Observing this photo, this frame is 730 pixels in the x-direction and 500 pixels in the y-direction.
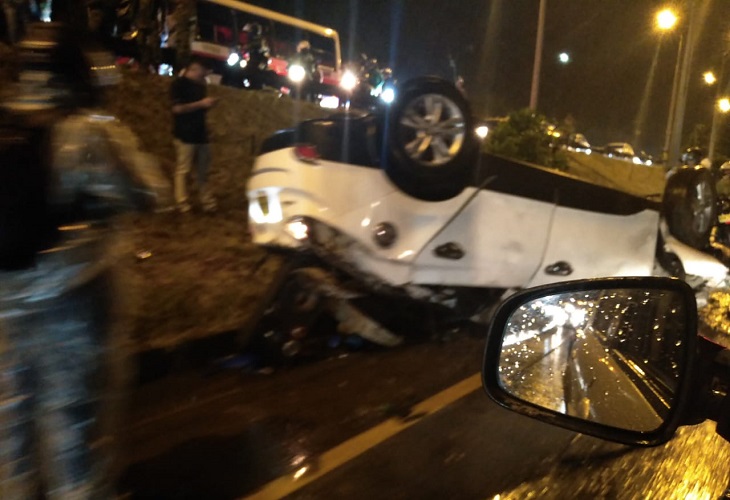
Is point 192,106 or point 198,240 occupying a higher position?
point 192,106

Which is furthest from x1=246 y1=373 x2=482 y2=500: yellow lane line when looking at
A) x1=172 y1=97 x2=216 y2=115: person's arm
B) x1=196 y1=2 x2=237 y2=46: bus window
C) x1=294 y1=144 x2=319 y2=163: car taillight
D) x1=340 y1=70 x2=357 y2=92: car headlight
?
x1=196 y1=2 x2=237 y2=46: bus window

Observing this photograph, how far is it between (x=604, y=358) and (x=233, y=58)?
14302 millimetres

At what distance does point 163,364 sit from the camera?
546 centimetres

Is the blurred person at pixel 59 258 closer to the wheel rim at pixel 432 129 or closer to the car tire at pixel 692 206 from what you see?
the wheel rim at pixel 432 129

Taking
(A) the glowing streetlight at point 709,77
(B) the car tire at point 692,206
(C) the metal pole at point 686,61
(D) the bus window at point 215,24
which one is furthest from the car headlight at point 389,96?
(A) the glowing streetlight at point 709,77

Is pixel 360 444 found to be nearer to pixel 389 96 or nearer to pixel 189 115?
pixel 389 96

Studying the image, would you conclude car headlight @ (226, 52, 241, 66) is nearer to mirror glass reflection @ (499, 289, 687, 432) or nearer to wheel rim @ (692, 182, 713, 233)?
wheel rim @ (692, 182, 713, 233)

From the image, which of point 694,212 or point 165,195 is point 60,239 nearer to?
point 165,195

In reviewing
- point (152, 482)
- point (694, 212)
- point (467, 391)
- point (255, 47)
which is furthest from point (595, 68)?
point (152, 482)

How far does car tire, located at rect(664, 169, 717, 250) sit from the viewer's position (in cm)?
640

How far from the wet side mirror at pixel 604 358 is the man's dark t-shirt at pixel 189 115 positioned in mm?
6016

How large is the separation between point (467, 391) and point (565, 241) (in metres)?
1.86

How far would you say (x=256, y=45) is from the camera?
1634 cm

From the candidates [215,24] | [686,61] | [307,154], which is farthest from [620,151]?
[307,154]
